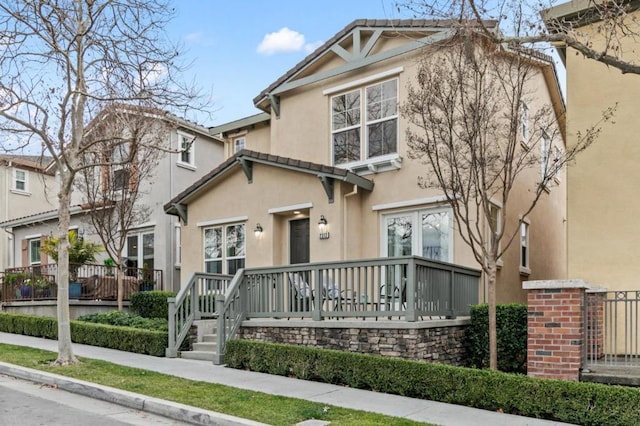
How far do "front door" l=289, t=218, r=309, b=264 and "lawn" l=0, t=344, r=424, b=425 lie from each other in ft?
18.2

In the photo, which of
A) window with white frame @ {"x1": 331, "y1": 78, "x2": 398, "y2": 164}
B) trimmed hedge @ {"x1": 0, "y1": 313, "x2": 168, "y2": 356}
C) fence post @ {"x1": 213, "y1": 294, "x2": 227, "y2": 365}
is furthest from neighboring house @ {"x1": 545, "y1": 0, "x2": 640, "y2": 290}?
trimmed hedge @ {"x1": 0, "y1": 313, "x2": 168, "y2": 356}

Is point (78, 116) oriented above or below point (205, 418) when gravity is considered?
above

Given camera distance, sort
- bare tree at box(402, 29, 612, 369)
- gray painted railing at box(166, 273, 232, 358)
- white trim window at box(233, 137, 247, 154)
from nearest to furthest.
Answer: bare tree at box(402, 29, 612, 369) → gray painted railing at box(166, 273, 232, 358) → white trim window at box(233, 137, 247, 154)

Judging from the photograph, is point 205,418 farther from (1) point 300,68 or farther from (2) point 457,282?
(1) point 300,68

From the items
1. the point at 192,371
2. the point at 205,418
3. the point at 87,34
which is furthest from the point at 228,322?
the point at 87,34

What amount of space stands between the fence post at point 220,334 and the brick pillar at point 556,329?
551 centimetres

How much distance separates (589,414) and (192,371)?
6.24 meters

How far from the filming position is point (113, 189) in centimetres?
1705

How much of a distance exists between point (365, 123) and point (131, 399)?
878cm

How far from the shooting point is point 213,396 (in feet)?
25.1

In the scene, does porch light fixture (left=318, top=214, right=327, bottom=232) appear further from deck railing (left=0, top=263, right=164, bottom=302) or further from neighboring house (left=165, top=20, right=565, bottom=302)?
deck railing (left=0, top=263, right=164, bottom=302)

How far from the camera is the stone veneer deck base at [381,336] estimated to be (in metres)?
8.90

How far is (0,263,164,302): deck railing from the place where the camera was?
1742 cm

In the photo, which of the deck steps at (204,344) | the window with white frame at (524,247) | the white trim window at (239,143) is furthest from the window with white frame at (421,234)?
the white trim window at (239,143)
